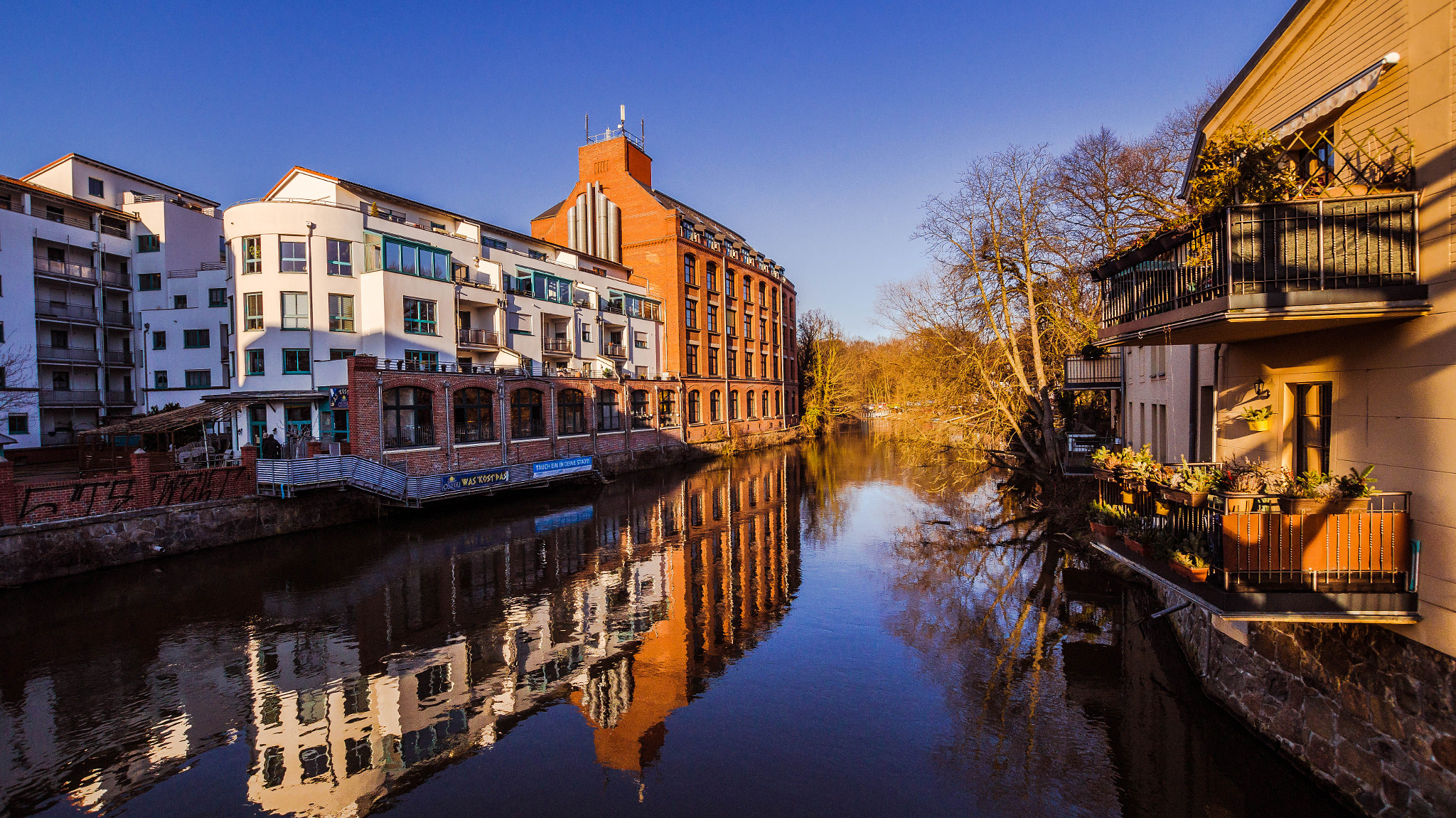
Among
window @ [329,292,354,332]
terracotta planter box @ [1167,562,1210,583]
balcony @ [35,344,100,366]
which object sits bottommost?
terracotta planter box @ [1167,562,1210,583]

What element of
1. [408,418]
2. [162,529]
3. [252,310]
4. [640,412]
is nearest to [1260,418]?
[162,529]

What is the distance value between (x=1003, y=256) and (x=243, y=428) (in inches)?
1132

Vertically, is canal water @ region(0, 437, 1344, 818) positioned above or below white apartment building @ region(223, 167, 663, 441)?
below

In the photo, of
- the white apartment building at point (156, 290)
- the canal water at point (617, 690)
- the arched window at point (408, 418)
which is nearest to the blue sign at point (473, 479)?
the arched window at point (408, 418)

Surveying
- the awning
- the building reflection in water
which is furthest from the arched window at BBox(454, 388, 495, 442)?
the awning

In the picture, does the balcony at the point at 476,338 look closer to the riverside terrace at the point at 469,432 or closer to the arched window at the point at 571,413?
the riverside terrace at the point at 469,432

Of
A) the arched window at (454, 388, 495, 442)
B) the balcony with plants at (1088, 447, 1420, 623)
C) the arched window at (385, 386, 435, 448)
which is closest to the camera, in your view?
the balcony with plants at (1088, 447, 1420, 623)

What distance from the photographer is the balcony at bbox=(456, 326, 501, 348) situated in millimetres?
29266

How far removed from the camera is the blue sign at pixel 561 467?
26672mm

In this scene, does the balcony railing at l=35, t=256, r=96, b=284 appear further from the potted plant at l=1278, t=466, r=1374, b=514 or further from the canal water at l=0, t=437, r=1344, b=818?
the potted plant at l=1278, t=466, r=1374, b=514

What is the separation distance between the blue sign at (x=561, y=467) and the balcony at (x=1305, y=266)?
23.5m

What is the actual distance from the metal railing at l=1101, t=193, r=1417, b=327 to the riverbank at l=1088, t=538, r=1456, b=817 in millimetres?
3157

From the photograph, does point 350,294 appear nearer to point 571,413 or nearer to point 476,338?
point 476,338

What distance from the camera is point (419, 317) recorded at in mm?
27062
